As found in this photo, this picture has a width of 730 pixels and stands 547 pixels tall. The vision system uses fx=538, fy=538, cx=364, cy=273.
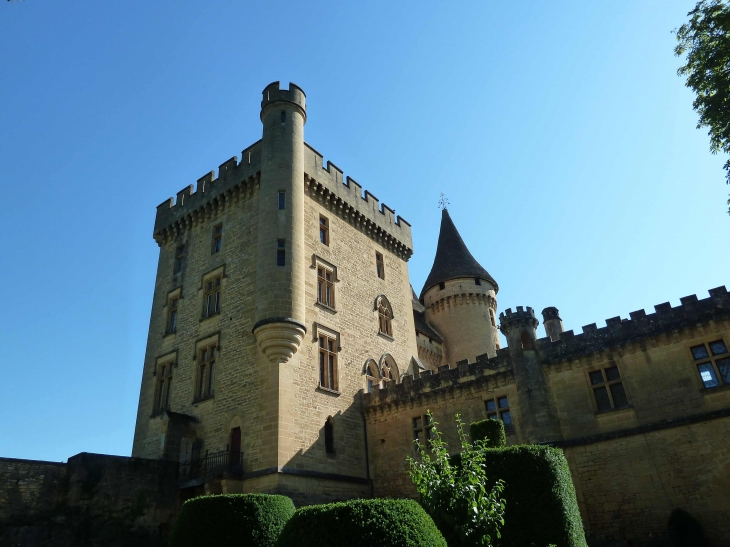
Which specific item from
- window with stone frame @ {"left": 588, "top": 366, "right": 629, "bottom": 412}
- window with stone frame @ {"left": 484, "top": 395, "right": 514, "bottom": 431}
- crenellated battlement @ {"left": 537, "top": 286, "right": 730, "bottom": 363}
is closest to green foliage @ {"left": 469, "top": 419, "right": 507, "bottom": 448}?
window with stone frame @ {"left": 484, "top": 395, "right": 514, "bottom": 431}

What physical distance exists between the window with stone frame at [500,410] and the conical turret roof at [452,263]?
12802 mm

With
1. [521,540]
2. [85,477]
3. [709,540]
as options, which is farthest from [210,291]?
[709,540]

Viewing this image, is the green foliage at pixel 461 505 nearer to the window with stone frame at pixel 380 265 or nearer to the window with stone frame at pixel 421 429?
the window with stone frame at pixel 421 429

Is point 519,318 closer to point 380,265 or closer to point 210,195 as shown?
point 380,265

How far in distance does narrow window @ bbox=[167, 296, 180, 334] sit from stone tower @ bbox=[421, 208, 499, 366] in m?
14.2

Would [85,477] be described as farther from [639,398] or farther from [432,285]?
[432,285]

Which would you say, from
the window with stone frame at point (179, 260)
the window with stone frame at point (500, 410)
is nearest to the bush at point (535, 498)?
the window with stone frame at point (500, 410)

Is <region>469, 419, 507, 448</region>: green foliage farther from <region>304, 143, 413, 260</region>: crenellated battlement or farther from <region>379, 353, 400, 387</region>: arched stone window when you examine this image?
<region>304, 143, 413, 260</region>: crenellated battlement

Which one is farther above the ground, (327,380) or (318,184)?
(318,184)

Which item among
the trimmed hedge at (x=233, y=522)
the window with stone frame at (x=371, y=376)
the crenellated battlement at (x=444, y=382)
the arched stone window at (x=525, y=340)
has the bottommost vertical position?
the trimmed hedge at (x=233, y=522)

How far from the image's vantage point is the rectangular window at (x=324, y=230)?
23.2 meters

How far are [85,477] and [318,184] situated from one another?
14.0 metres

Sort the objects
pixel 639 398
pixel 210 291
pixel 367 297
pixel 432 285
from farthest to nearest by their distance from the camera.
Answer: pixel 432 285 → pixel 367 297 → pixel 210 291 → pixel 639 398

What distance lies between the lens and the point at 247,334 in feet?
64.7
